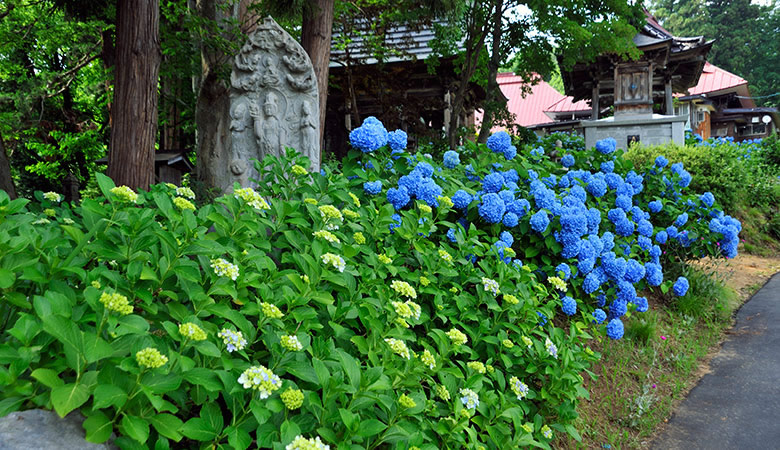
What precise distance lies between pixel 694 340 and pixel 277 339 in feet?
14.5

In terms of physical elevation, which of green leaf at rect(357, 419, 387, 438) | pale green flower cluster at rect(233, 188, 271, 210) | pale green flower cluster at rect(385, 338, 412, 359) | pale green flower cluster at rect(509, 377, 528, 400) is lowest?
pale green flower cluster at rect(509, 377, 528, 400)

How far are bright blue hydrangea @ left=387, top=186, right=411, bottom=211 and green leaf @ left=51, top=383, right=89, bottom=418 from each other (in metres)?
2.06

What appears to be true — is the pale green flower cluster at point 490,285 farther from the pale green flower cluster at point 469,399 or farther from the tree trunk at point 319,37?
the tree trunk at point 319,37

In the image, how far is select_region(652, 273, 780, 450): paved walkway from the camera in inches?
116

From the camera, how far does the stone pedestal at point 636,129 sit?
14.0m

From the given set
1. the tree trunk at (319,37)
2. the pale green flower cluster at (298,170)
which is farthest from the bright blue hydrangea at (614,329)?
the tree trunk at (319,37)

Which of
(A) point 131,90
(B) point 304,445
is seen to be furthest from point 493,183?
(A) point 131,90

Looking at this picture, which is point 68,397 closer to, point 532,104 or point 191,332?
point 191,332

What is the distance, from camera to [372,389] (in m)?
1.52

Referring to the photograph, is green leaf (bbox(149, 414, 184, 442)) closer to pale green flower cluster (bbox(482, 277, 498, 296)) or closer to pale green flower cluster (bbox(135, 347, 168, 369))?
pale green flower cluster (bbox(135, 347, 168, 369))

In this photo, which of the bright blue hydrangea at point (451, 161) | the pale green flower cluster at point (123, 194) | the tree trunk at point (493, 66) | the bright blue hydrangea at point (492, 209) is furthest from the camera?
the tree trunk at point (493, 66)

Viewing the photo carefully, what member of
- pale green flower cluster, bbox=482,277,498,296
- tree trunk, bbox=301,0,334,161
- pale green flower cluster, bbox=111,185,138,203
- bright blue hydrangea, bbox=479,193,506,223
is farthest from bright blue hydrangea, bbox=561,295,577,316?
tree trunk, bbox=301,0,334,161

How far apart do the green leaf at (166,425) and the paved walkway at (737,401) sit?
282 centimetres

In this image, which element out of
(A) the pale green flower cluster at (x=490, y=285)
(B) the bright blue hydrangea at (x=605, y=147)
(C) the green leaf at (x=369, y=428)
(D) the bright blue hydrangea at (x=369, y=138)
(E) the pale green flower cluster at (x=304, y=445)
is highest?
(B) the bright blue hydrangea at (x=605, y=147)
